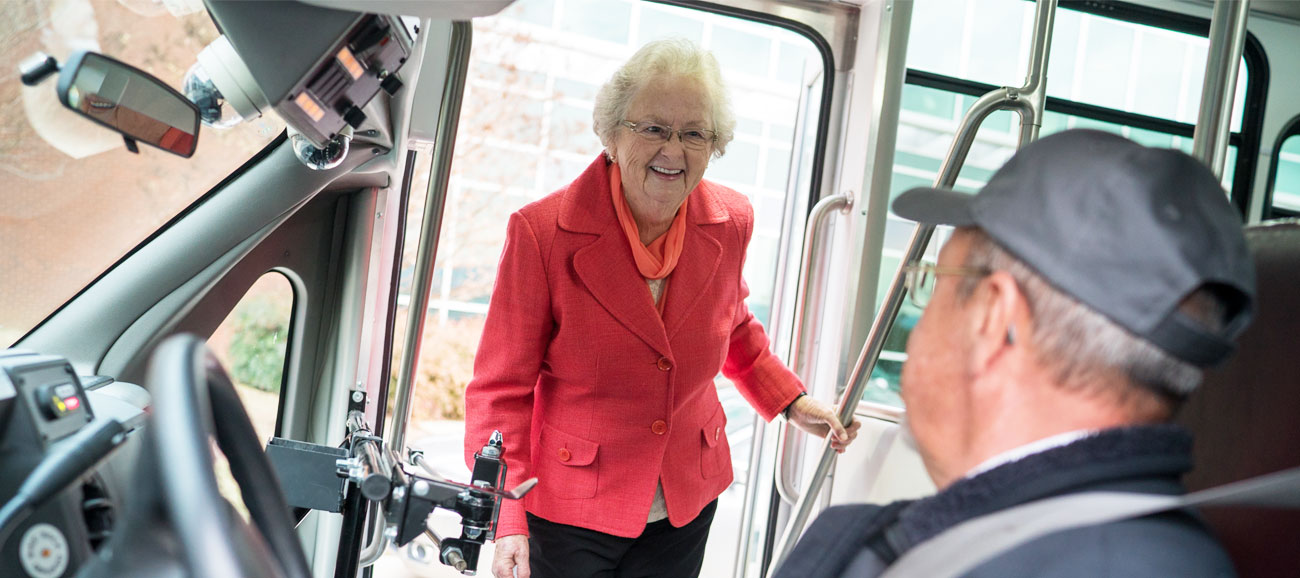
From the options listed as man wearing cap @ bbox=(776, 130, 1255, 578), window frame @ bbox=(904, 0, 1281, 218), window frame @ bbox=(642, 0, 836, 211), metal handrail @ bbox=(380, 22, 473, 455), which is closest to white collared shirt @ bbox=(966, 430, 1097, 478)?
man wearing cap @ bbox=(776, 130, 1255, 578)

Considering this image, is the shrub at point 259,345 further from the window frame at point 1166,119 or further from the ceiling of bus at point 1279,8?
the ceiling of bus at point 1279,8

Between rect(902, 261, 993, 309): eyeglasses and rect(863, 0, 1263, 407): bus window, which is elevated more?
rect(863, 0, 1263, 407): bus window

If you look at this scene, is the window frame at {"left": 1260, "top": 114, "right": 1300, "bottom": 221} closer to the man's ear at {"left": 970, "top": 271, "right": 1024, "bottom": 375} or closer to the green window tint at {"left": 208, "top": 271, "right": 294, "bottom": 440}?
the man's ear at {"left": 970, "top": 271, "right": 1024, "bottom": 375}

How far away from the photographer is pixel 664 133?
1887mm

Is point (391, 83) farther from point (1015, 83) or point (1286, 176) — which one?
point (1286, 176)

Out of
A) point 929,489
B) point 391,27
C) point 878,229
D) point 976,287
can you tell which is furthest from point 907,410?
point 878,229

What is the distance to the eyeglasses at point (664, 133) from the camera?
188 centimetres

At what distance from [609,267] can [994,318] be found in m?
1.09

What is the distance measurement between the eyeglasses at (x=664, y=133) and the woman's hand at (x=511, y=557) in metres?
0.86

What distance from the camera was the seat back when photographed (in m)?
1.11

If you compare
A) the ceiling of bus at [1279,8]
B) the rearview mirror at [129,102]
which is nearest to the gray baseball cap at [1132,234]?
the rearview mirror at [129,102]

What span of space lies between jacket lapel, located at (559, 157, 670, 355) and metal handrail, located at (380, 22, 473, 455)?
38 centimetres

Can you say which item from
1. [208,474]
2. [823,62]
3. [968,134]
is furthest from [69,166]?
[823,62]

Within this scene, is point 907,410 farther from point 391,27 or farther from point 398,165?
point 398,165
